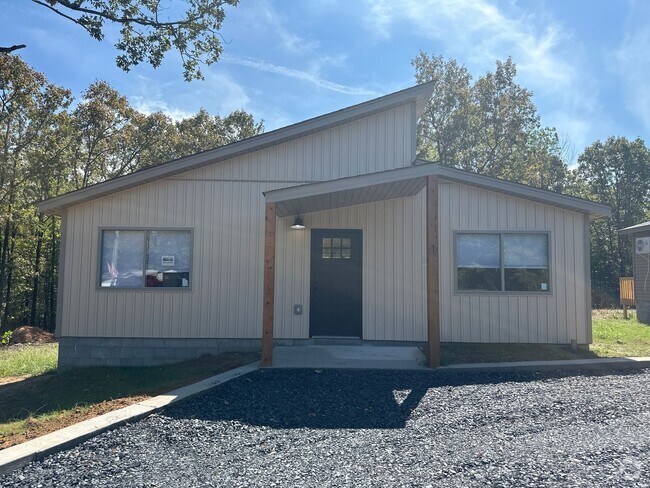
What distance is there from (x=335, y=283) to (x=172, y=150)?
1609 cm

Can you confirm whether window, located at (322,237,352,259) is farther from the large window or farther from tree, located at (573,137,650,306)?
tree, located at (573,137,650,306)

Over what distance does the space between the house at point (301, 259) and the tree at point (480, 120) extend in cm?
1592

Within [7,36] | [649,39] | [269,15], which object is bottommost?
[7,36]

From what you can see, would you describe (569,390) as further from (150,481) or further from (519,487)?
(150,481)

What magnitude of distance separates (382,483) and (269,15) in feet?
33.3

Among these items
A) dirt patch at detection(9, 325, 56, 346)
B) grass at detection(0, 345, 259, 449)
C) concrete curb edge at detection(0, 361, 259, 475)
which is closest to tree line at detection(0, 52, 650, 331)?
dirt patch at detection(9, 325, 56, 346)

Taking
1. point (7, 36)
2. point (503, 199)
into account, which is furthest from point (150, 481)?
point (7, 36)

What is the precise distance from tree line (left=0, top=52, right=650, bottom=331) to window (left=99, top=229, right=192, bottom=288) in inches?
387

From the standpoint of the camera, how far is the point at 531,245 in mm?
7484

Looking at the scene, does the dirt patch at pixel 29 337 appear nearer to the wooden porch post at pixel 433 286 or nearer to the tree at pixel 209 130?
the tree at pixel 209 130

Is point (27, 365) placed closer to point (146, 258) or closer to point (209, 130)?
point (146, 258)

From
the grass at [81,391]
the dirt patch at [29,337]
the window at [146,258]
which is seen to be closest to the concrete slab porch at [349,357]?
the grass at [81,391]

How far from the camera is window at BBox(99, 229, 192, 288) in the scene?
7613mm

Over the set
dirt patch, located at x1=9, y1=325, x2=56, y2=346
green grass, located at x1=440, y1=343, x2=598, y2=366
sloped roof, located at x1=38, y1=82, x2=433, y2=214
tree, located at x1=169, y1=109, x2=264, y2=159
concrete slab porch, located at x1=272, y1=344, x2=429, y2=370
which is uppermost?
tree, located at x1=169, y1=109, x2=264, y2=159
